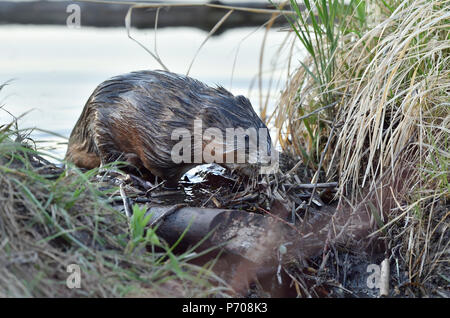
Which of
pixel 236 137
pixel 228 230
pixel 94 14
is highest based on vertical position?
pixel 94 14

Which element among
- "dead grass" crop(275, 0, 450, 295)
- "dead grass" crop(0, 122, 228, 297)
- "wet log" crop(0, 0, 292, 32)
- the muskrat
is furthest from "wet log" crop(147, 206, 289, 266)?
"wet log" crop(0, 0, 292, 32)

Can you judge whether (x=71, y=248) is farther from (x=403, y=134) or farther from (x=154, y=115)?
(x=403, y=134)

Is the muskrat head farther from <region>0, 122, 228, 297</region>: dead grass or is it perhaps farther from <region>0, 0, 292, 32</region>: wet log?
<region>0, 0, 292, 32</region>: wet log

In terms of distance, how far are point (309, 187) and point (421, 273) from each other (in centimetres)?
82

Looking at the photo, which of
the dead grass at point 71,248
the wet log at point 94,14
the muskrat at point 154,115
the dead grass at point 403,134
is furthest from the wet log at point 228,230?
the wet log at point 94,14

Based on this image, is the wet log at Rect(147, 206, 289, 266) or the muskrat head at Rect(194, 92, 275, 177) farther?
the muskrat head at Rect(194, 92, 275, 177)

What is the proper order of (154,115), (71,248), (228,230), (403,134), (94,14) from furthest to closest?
1. (94,14)
2. (154,115)
3. (403,134)
4. (228,230)
5. (71,248)

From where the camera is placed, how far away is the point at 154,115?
4.18 meters

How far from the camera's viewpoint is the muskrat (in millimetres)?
4066

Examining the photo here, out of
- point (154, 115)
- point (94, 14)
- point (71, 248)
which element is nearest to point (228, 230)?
point (71, 248)

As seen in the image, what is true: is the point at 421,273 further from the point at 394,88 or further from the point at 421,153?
the point at 394,88

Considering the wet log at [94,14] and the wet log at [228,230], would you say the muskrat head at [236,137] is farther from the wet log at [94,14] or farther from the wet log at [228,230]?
the wet log at [94,14]
